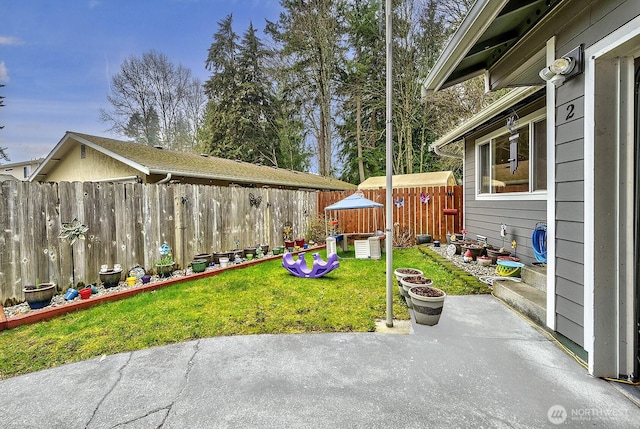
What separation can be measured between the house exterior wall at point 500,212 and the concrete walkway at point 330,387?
→ 2.27m

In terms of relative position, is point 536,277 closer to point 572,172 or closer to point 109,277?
point 572,172

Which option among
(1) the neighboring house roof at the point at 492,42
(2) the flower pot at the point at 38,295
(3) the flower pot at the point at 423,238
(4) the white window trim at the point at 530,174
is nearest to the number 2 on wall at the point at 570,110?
(1) the neighboring house roof at the point at 492,42

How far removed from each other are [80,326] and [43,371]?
3.22 feet

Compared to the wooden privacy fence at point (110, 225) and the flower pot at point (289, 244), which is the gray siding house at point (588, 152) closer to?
the wooden privacy fence at point (110, 225)

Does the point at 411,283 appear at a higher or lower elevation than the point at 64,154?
lower

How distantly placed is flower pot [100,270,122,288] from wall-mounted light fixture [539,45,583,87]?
606 centimetres

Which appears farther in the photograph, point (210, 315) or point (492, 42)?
point (210, 315)

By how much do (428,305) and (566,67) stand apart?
2353mm

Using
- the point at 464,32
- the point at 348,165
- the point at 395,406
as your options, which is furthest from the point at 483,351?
the point at 348,165

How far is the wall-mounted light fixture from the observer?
227cm

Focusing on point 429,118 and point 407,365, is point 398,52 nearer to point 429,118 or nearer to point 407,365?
point 429,118

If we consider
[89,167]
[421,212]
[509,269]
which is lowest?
[509,269]

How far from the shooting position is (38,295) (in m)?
3.75

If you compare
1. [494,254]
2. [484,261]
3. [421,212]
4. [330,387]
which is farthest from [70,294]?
[421,212]
